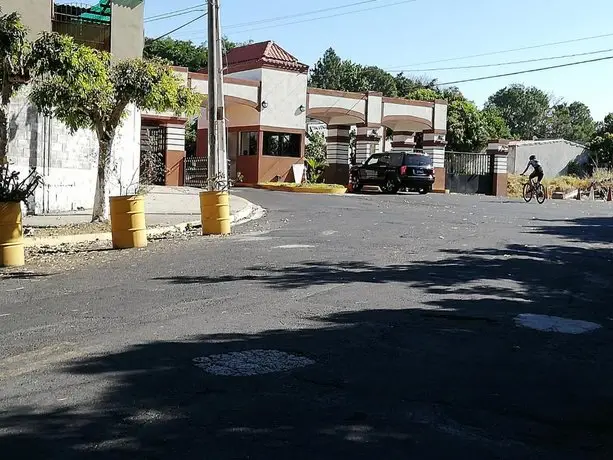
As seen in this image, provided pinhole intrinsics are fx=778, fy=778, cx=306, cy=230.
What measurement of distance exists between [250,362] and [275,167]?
32.1 metres

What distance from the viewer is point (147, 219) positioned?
18.6 m

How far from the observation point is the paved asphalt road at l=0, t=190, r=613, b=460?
14.9ft

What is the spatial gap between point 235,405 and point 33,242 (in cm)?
1010

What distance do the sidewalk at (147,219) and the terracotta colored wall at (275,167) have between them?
1186 cm

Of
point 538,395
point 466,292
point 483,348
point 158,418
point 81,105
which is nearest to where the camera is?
point 158,418

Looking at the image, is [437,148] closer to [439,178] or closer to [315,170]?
[439,178]

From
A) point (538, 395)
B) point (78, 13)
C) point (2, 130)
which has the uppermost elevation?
point (78, 13)

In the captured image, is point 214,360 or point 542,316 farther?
point 542,316

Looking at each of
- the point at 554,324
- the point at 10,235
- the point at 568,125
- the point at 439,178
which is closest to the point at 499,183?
the point at 439,178

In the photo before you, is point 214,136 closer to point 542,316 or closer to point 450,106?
point 542,316

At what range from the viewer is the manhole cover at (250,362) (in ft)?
19.2

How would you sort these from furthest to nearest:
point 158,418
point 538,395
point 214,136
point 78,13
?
1. point 78,13
2. point 214,136
3. point 538,395
4. point 158,418

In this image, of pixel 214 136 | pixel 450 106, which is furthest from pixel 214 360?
pixel 450 106

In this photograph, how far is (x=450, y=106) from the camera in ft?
197
